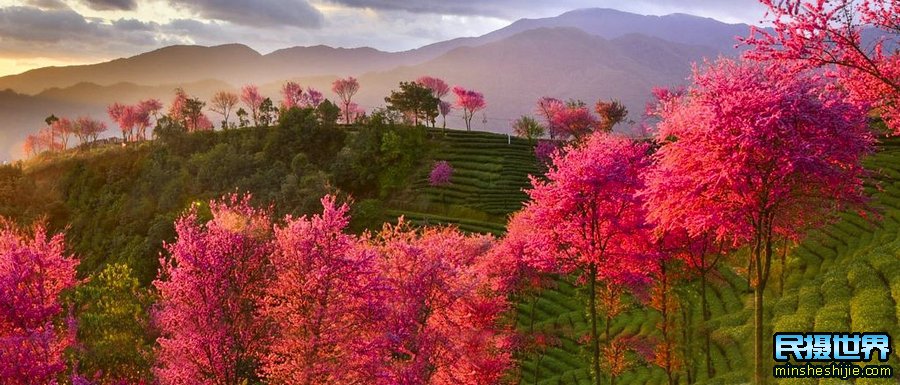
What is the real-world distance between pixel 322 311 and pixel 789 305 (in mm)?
26873

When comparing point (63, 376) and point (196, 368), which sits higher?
point (196, 368)

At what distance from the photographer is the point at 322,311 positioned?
22.0 metres

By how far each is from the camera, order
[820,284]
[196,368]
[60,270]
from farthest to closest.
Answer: [820,284] < [60,270] < [196,368]

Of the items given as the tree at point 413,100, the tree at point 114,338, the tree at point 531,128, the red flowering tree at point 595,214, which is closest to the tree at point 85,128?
the tree at point 413,100

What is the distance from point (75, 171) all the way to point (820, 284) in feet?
431

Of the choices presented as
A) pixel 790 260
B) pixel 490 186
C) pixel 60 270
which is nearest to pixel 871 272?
pixel 790 260

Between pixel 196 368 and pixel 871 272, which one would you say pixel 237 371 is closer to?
pixel 196 368

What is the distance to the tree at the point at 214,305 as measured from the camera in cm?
2128

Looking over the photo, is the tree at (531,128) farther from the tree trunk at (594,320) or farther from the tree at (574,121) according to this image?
the tree trunk at (594,320)

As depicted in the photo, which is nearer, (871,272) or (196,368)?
(196,368)

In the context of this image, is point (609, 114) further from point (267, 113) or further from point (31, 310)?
point (31, 310)

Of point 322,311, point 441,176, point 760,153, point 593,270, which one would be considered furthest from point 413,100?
point 760,153

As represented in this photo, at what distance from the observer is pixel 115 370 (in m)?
28.8

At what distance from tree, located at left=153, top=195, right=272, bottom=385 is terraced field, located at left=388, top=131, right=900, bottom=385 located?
16082 millimetres
